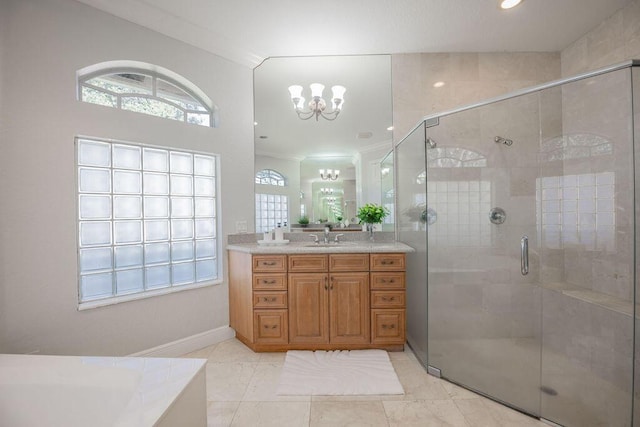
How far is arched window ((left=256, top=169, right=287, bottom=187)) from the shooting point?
2867mm

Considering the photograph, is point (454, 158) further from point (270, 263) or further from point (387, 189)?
point (270, 263)

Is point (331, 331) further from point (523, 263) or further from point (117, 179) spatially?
point (117, 179)

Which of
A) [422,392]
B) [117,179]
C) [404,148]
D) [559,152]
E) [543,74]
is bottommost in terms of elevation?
[422,392]

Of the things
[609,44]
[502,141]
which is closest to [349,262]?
[502,141]

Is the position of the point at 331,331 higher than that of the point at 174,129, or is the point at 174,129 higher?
the point at 174,129

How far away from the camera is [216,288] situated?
2605 millimetres

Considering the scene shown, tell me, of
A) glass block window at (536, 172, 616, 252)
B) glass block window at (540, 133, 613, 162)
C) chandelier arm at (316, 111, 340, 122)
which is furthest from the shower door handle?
chandelier arm at (316, 111, 340, 122)

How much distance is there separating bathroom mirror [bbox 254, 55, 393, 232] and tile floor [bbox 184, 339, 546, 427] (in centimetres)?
139

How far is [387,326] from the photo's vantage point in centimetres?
233

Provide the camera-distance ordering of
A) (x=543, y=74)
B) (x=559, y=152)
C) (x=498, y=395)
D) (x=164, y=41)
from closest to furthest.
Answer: (x=498, y=395)
(x=559, y=152)
(x=164, y=41)
(x=543, y=74)

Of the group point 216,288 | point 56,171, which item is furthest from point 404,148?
point 56,171

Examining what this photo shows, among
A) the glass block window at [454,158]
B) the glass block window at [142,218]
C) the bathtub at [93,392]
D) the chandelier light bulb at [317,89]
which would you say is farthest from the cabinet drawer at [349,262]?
the chandelier light bulb at [317,89]

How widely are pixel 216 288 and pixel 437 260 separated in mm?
1965

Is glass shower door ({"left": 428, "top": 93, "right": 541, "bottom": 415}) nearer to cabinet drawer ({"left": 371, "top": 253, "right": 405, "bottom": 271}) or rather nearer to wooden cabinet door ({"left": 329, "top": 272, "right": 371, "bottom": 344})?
cabinet drawer ({"left": 371, "top": 253, "right": 405, "bottom": 271})
